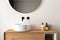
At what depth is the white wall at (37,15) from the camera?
2014 mm

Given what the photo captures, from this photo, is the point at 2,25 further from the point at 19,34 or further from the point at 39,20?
the point at 39,20

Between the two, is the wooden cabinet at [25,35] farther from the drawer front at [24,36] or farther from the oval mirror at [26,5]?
the oval mirror at [26,5]

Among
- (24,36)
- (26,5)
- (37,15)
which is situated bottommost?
(24,36)

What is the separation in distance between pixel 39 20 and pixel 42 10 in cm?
19

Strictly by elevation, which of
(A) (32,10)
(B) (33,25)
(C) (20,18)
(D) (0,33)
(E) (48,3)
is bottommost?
(D) (0,33)

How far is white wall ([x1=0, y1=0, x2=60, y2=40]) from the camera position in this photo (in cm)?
201

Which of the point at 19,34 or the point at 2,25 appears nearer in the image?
the point at 19,34

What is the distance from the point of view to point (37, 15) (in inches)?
80.2

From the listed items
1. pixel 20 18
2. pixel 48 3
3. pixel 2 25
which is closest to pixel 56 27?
pixel 48 3

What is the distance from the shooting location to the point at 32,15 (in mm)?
2033

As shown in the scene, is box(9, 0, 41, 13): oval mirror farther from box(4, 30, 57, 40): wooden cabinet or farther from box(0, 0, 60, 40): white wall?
box(4, 30, 57, 40): wooden cabinet

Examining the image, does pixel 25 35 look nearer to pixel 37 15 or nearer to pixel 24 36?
pixel 24 36

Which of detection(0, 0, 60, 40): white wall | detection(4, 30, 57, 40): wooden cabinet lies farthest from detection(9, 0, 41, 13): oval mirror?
detection(4, 30, 57, 40): wooden cabinet

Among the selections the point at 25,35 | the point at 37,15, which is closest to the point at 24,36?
the point at 25,35
